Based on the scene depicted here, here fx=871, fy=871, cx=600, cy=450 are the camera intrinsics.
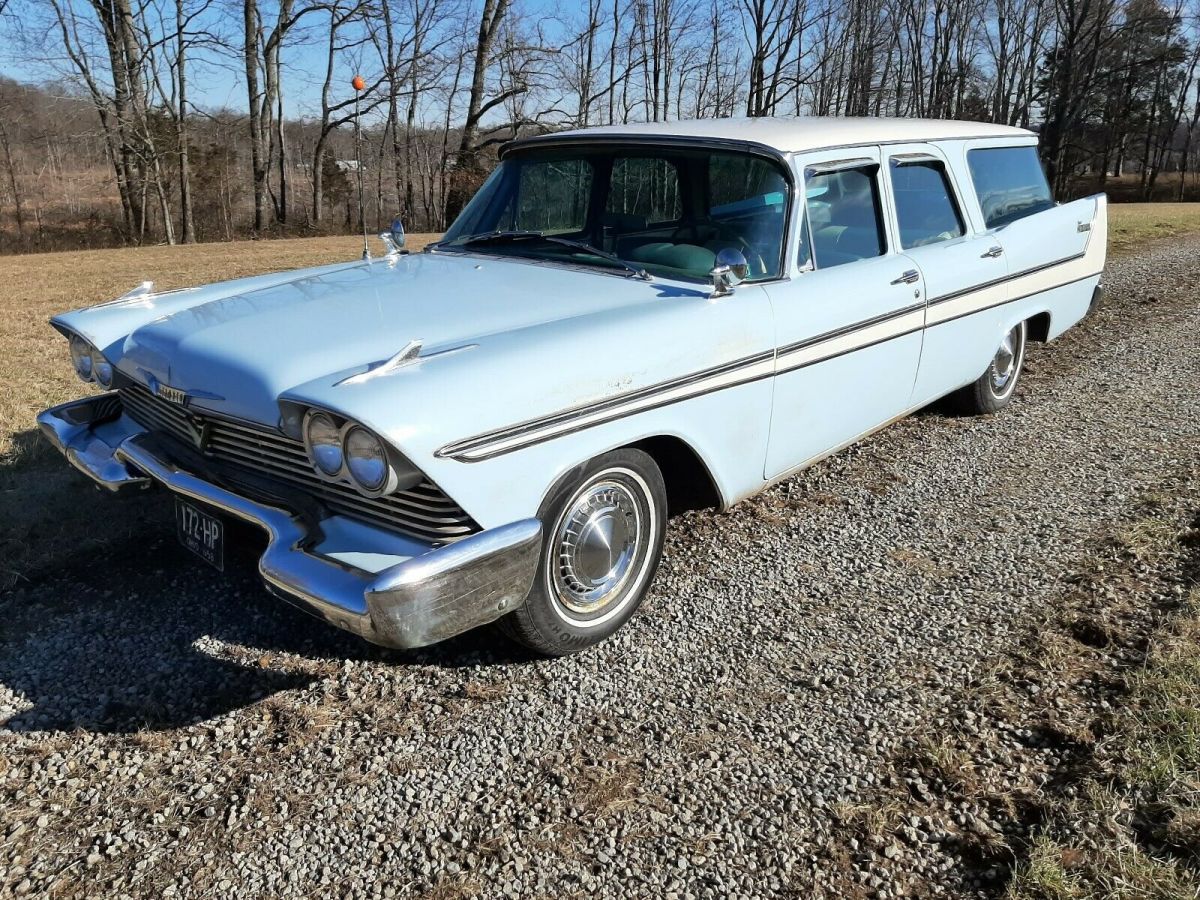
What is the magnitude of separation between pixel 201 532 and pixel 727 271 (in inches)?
78.7

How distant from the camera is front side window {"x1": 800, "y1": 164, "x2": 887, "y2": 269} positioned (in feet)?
11.9

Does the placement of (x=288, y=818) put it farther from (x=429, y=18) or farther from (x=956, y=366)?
(x=429, y=18)

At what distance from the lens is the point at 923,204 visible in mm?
4379

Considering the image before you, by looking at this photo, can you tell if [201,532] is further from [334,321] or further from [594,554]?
[594,554]

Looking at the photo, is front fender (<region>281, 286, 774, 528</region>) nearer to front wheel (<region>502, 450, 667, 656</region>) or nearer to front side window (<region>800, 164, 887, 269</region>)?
front wheel (<region>502, 450, 667, 656</region>)

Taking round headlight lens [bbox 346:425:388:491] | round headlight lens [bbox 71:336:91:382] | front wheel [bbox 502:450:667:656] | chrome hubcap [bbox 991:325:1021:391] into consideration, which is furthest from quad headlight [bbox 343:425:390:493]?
chrome hubcap [bbox 991:325:1021:391]

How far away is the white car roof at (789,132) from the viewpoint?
3650 millimetres

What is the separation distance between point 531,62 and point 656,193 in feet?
77.5

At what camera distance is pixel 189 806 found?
2.21m

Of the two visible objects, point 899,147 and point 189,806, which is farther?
point 899,147

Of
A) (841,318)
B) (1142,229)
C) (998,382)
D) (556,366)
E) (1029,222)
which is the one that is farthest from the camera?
(1142,229)

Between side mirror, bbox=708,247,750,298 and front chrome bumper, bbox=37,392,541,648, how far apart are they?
1189mm

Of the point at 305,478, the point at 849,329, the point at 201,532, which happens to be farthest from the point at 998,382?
the point at 201,532

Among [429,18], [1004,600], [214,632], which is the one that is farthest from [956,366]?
[429,18]
